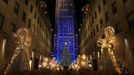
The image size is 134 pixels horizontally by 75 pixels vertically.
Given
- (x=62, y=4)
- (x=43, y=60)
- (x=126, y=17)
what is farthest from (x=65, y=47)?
(x=126, y=17)

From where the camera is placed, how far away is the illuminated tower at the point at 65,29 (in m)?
109

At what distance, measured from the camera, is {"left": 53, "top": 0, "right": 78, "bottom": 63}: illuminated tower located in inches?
4284

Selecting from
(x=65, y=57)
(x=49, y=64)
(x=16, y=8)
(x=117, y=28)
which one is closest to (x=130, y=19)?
(x=117, y=28)

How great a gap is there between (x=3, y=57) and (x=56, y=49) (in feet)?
274

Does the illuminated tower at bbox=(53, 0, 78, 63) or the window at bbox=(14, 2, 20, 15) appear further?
the illuminated tower at bbox=(53, 0, 78, 63)

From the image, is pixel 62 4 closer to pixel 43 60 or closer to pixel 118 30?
pixel 43 60

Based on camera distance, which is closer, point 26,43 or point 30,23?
point 26,43

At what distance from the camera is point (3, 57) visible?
24328 millimetres

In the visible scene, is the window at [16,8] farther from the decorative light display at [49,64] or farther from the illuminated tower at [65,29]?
the illuminated tower at [65,29]

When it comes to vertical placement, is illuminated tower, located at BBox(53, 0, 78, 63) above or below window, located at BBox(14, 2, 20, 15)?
above

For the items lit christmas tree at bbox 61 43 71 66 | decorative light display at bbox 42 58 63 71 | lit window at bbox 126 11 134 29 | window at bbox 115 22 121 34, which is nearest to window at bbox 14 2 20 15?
window at bbox 115 22 121 34

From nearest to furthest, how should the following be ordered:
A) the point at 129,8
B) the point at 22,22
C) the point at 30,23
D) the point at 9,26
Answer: the point at 129,8, the point at 9,26, the point at 22,22, the point at 30,23

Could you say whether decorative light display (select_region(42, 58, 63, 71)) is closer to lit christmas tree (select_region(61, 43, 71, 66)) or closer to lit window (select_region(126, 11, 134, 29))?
lit window (select_region(126, 11, 134, 29))

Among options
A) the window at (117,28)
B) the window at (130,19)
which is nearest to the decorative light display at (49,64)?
the window at (117,28)
